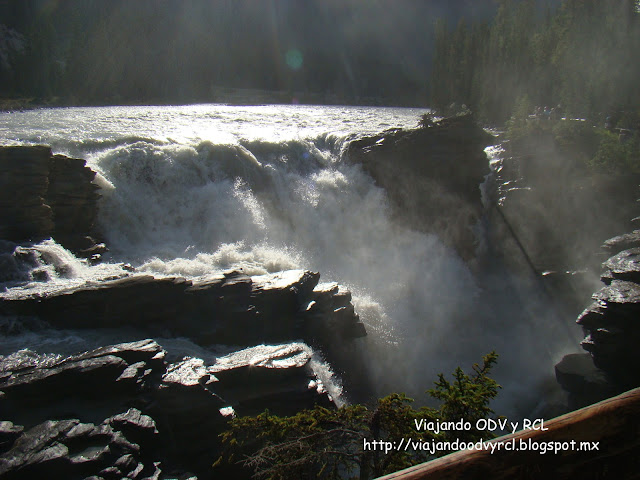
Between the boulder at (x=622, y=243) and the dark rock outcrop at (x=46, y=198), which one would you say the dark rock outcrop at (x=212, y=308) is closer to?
the dark rock outcrop at (x=46, y=198)

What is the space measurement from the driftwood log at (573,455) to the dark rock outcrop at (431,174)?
19.2m

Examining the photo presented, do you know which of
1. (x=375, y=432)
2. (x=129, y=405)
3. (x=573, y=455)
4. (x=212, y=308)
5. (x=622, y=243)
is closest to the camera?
(x=573, y=455)

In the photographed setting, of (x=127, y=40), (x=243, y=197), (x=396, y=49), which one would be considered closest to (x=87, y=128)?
(x=243, y=197)

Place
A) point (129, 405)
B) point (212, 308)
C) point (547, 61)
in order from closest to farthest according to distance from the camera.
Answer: point (129, 405), point (212, 308), point (547, 61)

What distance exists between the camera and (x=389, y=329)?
14.9m

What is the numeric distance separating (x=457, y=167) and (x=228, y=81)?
87744mm

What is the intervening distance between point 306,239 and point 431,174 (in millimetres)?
7709

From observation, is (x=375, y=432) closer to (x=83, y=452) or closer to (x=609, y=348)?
(x=83, y=452)

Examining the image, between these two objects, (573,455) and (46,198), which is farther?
(46,198)

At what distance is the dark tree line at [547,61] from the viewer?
33.5 m

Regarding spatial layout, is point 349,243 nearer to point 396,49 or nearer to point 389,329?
point 389,329

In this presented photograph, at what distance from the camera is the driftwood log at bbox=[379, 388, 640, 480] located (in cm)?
180

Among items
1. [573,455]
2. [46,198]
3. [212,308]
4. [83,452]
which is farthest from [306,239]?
[573,455]

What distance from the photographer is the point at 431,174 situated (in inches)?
861
